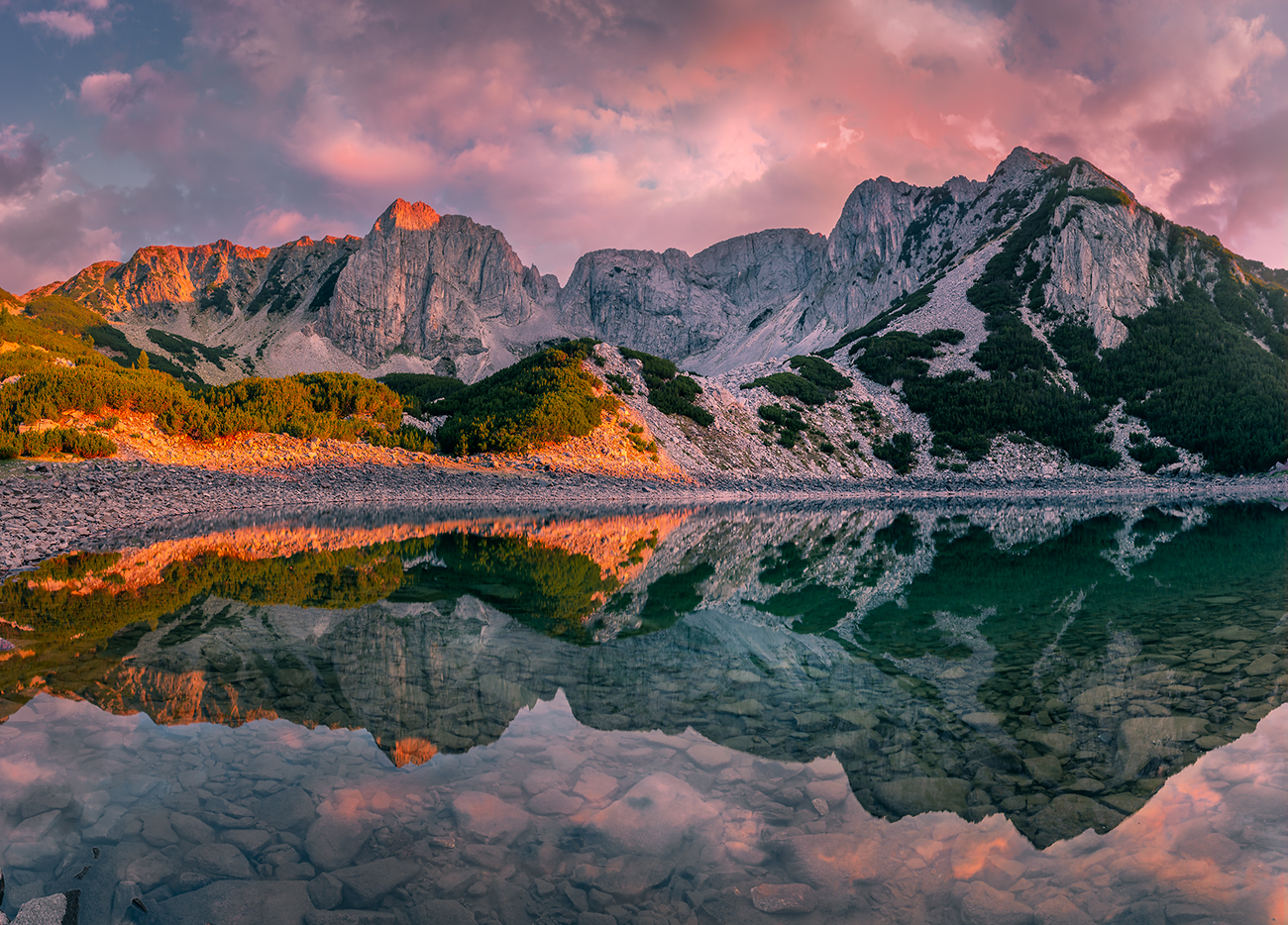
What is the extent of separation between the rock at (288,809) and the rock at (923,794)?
5.41 meters

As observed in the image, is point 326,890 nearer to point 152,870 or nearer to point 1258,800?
point 152,870

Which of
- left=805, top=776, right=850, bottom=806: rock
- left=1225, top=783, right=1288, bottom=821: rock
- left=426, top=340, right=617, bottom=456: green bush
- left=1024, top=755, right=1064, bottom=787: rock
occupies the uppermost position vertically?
left=426, top=340, right=617, bottom=456: green bush

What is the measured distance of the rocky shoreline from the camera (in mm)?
28453

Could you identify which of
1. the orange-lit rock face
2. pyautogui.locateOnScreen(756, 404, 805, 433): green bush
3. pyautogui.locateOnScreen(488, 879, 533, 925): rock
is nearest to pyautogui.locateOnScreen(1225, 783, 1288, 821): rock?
pyautogui.locateOnScreen(488, 879, 533, 925): rock

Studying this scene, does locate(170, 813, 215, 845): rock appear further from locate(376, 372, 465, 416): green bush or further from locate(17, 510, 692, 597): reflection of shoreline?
locate(376, 372, 465, 416): green bush

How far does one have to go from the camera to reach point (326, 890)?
A: 187 inches

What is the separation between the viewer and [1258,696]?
887cm

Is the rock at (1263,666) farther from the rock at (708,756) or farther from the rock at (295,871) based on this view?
the rock at (295,871)

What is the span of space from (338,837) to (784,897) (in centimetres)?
373

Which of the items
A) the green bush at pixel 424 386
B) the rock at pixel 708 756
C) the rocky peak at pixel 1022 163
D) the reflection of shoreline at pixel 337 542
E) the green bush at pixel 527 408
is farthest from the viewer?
the rocky peak at pixel 1022 163

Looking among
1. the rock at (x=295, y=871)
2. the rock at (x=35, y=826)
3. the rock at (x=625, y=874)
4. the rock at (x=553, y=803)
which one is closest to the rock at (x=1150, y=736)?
the rock at (x=625, y=874)

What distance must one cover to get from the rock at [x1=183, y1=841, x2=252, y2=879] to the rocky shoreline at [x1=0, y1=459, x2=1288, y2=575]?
735 inches

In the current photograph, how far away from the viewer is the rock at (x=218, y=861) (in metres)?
4.98

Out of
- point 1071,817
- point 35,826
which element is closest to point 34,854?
point 35,826
